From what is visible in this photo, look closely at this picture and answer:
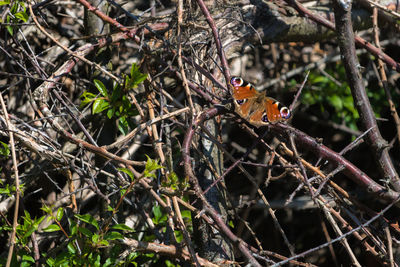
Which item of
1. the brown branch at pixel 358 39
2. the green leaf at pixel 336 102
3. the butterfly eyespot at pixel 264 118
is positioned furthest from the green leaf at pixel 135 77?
the green leaf at pixel 336 102

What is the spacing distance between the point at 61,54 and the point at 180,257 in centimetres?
148

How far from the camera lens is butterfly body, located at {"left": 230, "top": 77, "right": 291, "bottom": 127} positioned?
1916 mm

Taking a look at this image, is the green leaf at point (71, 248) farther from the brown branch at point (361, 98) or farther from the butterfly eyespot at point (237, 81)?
the brown branch at point (361, 98)

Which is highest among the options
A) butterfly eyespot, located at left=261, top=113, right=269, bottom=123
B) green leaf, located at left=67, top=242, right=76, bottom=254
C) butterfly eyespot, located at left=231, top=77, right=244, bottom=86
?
butterfly eyespot, located at left=231, top=77, right=244, bottom=86

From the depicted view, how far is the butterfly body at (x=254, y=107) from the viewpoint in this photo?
6.29 ft

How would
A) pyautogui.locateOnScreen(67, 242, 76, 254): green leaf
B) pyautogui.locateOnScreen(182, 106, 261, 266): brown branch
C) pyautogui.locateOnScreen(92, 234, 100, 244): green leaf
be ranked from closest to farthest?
1. pyautogui.locateOnScreen(182, 106, 261, 266): brown branch
2. pyautogui.locateOnScreen(92, 234, 100, 244): green leaf
3. pyautogui.locateOnScreen(67, 242, 76, 254): green leaf

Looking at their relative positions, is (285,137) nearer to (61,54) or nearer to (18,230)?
(18,230)

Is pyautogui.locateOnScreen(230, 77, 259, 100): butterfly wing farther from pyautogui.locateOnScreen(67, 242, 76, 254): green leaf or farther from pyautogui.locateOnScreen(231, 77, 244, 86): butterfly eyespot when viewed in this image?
pyautogui.locateOnScreen(67, 242, 76, 254): green leaf

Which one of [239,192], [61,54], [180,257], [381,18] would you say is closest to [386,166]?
[180,257]

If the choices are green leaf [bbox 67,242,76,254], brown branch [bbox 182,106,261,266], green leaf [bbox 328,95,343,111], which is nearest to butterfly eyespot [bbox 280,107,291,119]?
brown branch [bbox 182,106,261,266]

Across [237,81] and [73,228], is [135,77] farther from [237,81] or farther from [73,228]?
[73,228]

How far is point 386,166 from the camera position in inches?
83.0

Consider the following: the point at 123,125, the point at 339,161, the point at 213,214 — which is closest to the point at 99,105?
the point at 123,125

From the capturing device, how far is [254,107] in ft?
6.40
